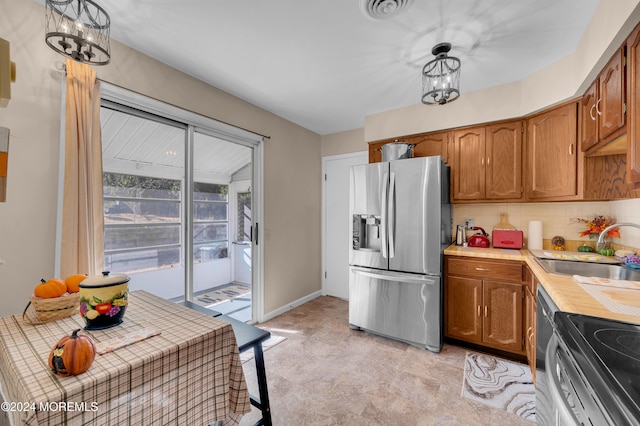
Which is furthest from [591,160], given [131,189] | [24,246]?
[24,246]

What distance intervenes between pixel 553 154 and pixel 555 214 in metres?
0.64

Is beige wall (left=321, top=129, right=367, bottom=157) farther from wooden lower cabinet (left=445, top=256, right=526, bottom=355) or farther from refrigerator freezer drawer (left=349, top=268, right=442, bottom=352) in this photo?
wooden lower cabinet (left=445, top=256, right=526, bottom=355)

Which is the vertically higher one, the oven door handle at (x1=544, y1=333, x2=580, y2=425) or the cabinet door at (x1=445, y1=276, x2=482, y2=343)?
the oven door handle at (x1=544, y1=333, x2=580, y2=425)

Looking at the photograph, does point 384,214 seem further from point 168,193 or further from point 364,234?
point 168,193

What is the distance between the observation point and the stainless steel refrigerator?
2494 mm

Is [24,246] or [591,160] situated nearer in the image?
[24,246]

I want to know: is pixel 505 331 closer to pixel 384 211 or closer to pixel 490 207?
pixel 490 207

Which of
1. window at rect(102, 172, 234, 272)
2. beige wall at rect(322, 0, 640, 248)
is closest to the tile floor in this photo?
window at rect(102, 172, 234, 272)

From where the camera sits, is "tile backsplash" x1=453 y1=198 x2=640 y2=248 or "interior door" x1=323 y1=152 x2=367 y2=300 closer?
"tile backsplash" x1=453 y1=198 x2=640 y2=248

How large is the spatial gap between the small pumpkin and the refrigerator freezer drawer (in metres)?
2.36

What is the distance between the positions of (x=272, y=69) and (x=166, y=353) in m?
2.23

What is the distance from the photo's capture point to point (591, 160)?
2.17m

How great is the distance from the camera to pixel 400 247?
2635 millimetres

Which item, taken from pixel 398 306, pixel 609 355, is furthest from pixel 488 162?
pixel 609 355
